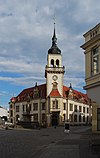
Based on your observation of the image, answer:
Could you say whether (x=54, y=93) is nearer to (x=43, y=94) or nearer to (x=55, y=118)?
(x=43, y=94)

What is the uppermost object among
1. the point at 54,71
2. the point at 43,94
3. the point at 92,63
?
the point at 54,71

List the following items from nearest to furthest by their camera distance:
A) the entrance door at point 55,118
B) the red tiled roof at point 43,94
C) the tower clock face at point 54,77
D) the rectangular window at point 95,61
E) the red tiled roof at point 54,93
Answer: the rectangular window at point 95,61 < the entrance door at point 55,118 < the red tiled roof at point 54,93 < the red tiled roof at point 43,94 < the tower clock face at point 54,77

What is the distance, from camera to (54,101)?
87812 millimetres

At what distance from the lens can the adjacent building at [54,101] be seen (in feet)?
285

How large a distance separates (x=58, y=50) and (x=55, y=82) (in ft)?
33.0

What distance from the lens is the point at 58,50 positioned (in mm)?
93125

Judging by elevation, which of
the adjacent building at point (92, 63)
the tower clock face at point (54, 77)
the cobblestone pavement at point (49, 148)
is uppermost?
the tower clock face at point (54, 77)

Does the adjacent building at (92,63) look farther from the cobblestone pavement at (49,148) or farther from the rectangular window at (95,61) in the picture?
the cobblestone pavement at (49,148)

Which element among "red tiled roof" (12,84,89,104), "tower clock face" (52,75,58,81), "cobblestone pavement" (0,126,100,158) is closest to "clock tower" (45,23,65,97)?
"tower clock face" (52,75,58,81)

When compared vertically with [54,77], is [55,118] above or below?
below

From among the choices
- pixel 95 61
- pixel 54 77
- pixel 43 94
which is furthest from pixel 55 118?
pixel 95 61

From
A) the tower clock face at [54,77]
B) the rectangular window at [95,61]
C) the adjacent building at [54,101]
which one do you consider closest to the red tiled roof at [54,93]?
the adjacent building at [54,101]

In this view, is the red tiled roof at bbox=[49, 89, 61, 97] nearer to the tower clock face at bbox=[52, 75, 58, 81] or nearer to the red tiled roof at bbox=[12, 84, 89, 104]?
the red tiled roof at bbox=[12, 84, 89, 104]

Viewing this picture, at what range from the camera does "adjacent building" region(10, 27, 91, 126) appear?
8694 centimetres
